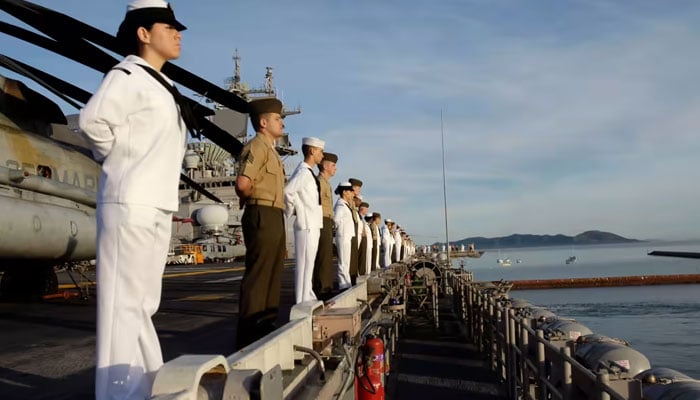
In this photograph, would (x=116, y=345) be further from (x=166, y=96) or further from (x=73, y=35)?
(x=73, y=35)

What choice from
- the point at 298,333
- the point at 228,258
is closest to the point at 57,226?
the point at 298,333

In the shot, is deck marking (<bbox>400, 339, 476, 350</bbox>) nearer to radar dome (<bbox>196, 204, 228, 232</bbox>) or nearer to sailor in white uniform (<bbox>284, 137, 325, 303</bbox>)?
sailor in white uniform (<bbox>284, 137, 325, 303</bbox>)

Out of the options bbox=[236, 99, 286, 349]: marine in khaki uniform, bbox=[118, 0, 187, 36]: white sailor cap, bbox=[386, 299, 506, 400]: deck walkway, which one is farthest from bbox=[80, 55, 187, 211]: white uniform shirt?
bbox=[386, 299, 506, 400]: deck walkway

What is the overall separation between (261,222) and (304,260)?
1.78 metres

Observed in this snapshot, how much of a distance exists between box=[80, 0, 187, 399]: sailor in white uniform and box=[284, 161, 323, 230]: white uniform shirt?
3361 millimetres

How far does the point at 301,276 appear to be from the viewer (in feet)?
20.6

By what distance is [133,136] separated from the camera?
2.78 m

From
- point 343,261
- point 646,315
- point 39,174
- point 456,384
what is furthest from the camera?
point 646,315

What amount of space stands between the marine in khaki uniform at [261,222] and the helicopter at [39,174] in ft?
5.69

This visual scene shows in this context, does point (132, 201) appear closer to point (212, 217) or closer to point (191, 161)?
point (212, 217)

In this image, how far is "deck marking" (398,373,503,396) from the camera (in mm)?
11188

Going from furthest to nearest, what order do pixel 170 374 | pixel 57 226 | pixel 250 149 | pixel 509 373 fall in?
pixel 509 373 → pixel 57 226 → pixel 250 149 → pixel 170 374

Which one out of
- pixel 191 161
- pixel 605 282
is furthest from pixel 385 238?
pixel 605 282

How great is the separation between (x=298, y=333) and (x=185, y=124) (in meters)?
1.75
